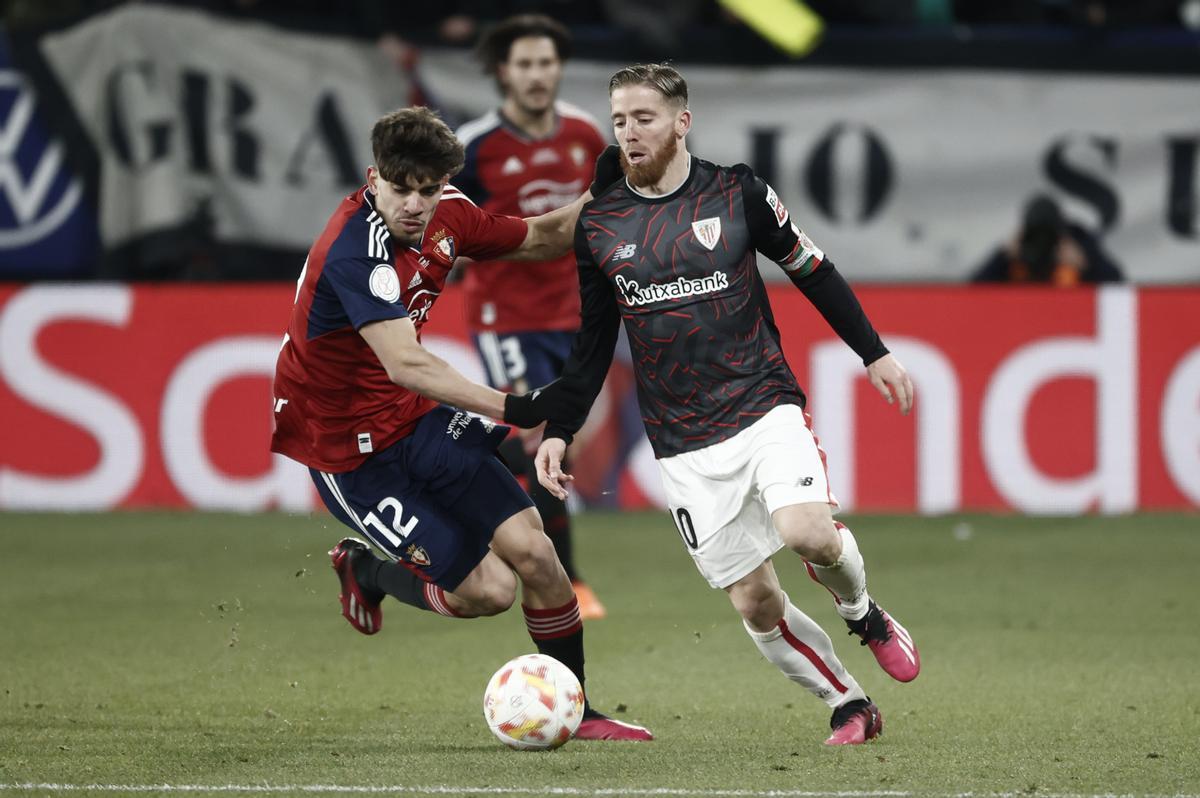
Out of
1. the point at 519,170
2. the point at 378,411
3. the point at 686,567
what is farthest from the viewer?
the point at 686,567

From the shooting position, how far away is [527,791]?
507 cm

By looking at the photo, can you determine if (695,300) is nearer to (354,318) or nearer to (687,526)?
(687,526)

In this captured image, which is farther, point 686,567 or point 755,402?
point 686,567

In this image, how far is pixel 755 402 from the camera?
580cm

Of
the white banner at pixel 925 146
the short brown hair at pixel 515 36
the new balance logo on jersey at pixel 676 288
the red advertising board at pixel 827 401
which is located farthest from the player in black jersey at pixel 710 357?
the white banner at pixel 925 146

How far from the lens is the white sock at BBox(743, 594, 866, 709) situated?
591 cm

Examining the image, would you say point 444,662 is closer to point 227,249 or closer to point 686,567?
point 686,567

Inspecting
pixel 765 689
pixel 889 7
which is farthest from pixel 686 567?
pixel 889 7

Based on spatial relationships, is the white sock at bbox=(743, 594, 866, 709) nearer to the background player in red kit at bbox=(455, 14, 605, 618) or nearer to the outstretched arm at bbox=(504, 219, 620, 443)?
the outstretched arm at bbox=(504, 219, 620, 443)

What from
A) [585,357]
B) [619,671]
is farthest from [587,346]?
[619,671]

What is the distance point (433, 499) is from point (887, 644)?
5.05 ft

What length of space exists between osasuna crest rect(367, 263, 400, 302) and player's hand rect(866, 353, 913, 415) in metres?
1.48

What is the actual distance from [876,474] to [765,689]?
186 inches

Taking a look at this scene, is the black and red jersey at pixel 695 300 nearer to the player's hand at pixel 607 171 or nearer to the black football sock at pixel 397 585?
the player's hand at pixel 607 171
